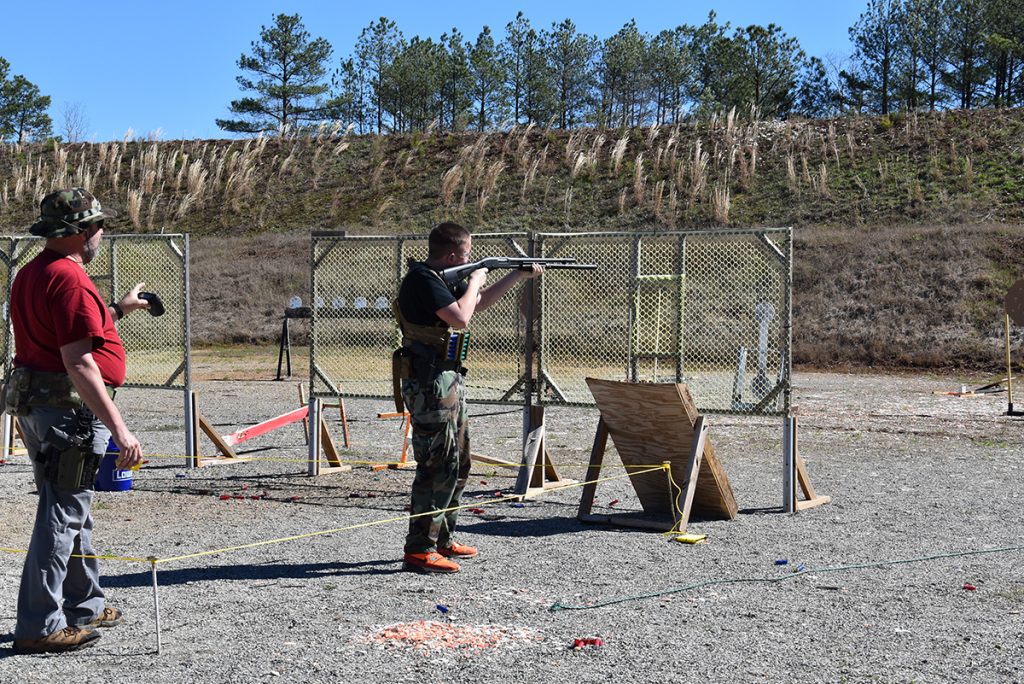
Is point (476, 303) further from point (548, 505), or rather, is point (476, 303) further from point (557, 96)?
point (557, 96)

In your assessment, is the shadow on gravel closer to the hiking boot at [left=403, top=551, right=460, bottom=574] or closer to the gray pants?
the hiking boot at [left=403, top=551, right=460, bottom=574]

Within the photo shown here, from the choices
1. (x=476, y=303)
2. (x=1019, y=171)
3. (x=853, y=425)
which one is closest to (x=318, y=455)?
(x=476, y=303)

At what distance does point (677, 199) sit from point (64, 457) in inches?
1256

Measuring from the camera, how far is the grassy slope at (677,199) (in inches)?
1042

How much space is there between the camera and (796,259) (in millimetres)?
29641

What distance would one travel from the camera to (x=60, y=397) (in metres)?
5.26

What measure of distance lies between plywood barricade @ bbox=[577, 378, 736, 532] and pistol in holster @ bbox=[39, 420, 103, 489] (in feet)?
14.1

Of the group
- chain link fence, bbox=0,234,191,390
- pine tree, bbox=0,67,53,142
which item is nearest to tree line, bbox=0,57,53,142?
pine tree, bbox=0,67,53,142

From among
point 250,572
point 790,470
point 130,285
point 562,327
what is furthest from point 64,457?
point 130,285

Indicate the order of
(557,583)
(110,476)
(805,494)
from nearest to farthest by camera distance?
(557,583)
(110,476)
(805,494)

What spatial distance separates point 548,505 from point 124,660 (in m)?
4.72

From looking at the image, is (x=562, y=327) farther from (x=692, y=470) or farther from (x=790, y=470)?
(x=692, y=470)

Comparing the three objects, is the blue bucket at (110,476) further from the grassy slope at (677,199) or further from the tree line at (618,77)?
the tree line at (618,77)

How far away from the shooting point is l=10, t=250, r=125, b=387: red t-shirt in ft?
16.8
